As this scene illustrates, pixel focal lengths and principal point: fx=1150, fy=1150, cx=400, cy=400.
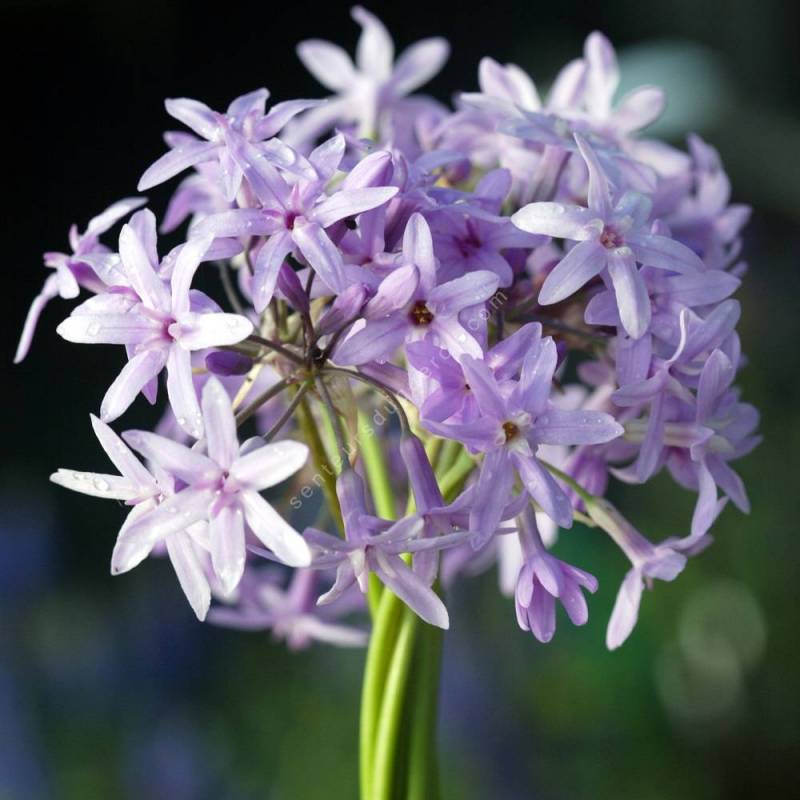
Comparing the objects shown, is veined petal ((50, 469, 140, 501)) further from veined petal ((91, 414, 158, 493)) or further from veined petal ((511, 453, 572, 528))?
veined petal ((511, 453, 572, 528))

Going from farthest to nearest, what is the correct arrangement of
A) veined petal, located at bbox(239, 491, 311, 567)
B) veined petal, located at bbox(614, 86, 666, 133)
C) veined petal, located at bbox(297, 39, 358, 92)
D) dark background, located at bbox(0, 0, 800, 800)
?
dark background, located at bbox(0, 0, 800, 800) → veined petal, located at bbox(297, 39, 358, 92) → veined petal, located at bbox(614, 86, 666, 133) → veined petal, located at bbox(239, 491, 311, 567)

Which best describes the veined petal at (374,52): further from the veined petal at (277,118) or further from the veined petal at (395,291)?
the veined petal at (395,291)

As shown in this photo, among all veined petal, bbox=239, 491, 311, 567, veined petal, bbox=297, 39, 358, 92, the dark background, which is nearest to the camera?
veined petal, bbox=239, 491, 311, 567

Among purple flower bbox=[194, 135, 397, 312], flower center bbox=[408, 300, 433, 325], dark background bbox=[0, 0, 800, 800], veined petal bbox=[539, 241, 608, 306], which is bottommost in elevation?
dark background bbox=[0, 0, 800, 800]

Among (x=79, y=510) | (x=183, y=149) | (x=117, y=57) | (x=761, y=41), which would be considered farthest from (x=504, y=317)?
(x=761, y=41)

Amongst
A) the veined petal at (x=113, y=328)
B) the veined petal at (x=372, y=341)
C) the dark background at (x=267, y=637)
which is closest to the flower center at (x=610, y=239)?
the veined petal at (x=372, y=341)

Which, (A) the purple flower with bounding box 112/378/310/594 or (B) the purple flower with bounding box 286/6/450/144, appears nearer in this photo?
(A) the purple flower with bounding box 112/378/310/594

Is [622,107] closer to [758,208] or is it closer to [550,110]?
[550,110]

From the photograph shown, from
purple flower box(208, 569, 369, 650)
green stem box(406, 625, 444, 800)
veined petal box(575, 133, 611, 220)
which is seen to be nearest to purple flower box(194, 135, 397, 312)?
veined petal box(575, 133, 611, 220)
